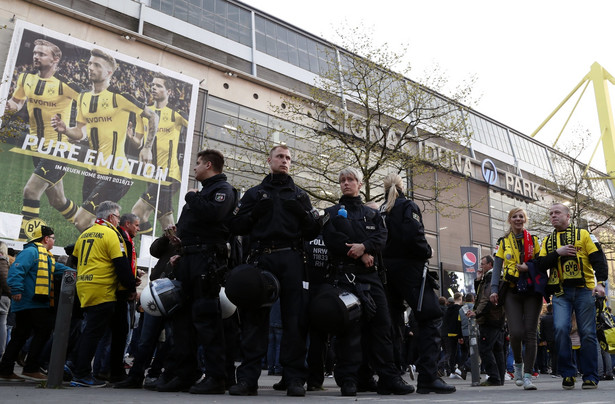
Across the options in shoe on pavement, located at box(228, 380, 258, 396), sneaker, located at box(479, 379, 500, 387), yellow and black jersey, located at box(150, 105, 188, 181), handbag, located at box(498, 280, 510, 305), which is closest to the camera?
shoe on pavement, located at box(228, 380, 258, 396)

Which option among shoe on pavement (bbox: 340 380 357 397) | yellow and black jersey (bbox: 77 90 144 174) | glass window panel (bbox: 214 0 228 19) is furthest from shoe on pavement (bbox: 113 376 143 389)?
glass window panel (bbox: 214 0 228 19)

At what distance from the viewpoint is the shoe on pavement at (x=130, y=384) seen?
16.6 feet

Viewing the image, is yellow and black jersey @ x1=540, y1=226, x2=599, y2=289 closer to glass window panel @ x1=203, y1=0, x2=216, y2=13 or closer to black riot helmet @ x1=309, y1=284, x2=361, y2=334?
black riot helmet @ x1=309, y1=284, x2=361, y2=334

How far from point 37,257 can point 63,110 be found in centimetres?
1757

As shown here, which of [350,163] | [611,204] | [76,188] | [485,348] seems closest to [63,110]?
[76,188]

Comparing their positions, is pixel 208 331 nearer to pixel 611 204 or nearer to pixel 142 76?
pixel 142 76

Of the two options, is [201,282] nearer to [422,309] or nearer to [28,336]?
[422,309]

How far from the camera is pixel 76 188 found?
2203 centimetres

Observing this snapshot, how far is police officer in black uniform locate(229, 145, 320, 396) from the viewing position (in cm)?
421

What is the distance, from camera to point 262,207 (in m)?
4.45

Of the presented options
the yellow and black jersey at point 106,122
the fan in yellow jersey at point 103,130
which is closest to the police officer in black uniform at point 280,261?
the fan in yellow jersey at point 103,130

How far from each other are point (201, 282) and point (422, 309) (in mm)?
2150

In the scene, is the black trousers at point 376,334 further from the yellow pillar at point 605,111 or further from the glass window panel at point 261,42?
the yellow pillar at point 605,111

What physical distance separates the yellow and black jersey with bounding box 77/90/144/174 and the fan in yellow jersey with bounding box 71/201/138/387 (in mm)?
18542
